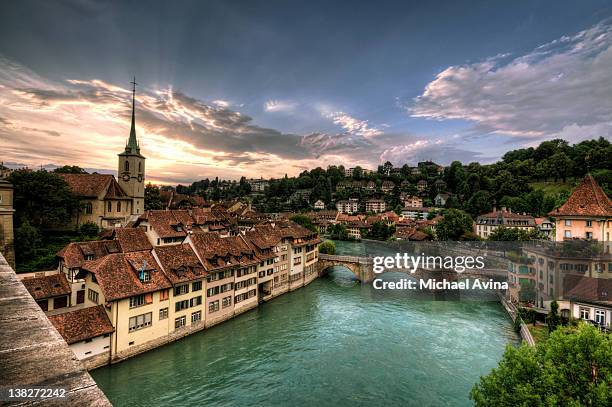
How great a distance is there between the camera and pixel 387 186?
15950 cm

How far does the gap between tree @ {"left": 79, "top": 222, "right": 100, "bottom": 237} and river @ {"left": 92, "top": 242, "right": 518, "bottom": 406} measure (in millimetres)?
23366

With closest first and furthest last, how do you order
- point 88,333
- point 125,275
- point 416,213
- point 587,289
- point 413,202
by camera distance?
point 88,333 < point 125,275 < point 587,289 < point 416,213 < point 413,202

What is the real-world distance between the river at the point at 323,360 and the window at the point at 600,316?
6.69 meters

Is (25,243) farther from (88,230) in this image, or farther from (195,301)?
(195,301)

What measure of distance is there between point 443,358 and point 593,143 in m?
115

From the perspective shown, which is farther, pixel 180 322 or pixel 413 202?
pixel 413 202

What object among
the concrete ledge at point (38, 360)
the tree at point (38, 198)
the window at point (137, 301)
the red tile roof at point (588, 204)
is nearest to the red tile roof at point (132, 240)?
the tree at point (38, 198)

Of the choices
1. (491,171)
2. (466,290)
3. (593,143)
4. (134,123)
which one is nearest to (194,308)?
(466,290)

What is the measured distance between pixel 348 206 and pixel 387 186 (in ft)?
92.2

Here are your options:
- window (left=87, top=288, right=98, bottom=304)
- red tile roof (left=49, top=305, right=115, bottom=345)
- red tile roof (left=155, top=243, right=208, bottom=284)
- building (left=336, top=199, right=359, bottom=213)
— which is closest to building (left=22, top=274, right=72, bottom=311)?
window (left=87, top=288, right=98, bottom=304)

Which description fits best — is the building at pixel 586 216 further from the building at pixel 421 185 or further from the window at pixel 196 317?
the building at pixel 421 185

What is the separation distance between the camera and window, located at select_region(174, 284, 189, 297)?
2709cm

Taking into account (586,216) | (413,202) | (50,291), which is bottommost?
(50,291)

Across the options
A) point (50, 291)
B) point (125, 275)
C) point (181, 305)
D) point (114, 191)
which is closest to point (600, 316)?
point (181, 305)
